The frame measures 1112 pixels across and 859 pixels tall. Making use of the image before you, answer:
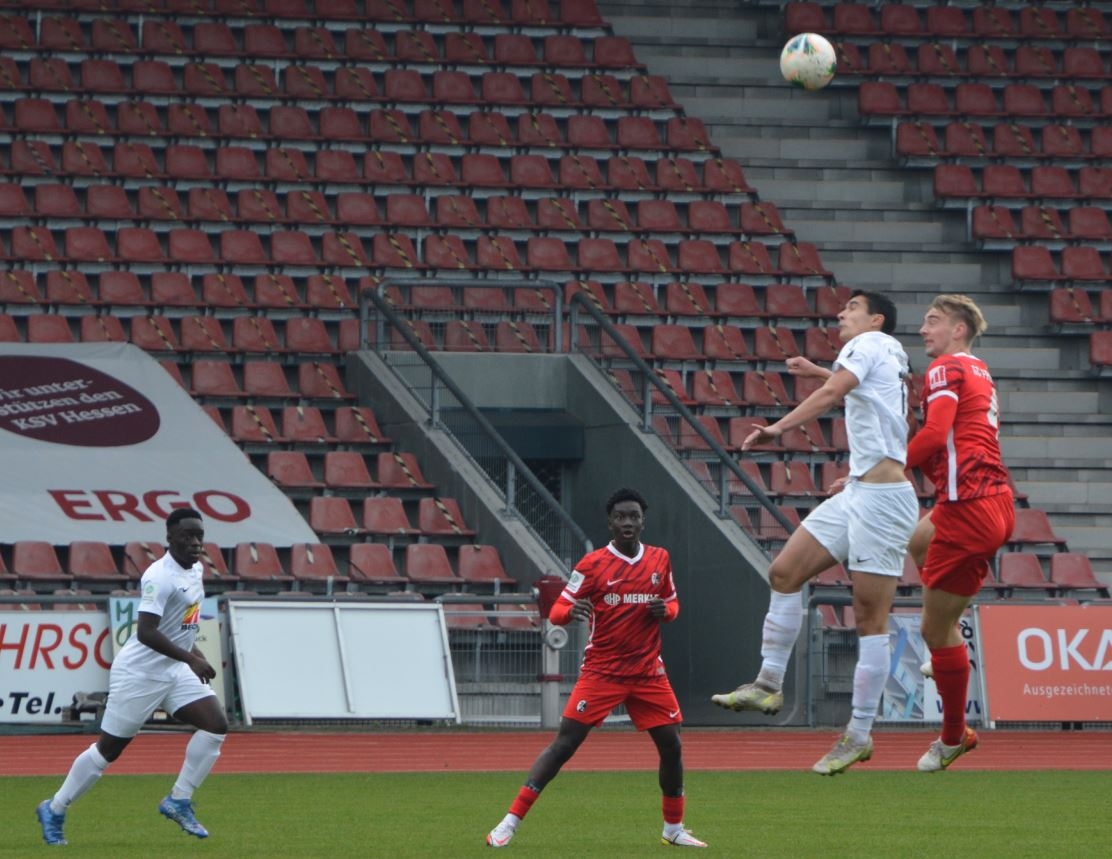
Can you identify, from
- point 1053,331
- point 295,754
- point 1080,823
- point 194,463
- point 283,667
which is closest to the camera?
point 1080,823

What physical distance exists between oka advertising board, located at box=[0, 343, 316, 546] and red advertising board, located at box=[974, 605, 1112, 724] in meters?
6.54

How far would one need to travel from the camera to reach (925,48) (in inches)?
1137

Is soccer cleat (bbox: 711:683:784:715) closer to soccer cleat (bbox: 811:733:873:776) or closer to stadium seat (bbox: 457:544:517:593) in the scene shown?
soccer cleat (bbox: 811:733:873:776)

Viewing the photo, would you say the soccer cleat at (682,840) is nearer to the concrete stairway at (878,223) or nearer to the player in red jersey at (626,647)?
the player in red jersey at (626,647)

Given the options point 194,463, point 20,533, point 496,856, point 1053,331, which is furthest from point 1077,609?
point 496,856

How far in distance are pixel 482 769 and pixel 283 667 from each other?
347cm

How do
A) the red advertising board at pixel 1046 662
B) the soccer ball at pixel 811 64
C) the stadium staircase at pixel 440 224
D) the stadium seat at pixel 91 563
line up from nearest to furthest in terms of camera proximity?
the stadium seat at pixel 91 563
the red advertising board at pixel 1046 662
the soccer ball at pixel 811 64
the stadium staircase at pixel 440 224

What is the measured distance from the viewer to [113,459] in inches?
822

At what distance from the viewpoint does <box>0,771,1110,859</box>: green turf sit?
9.73 meters

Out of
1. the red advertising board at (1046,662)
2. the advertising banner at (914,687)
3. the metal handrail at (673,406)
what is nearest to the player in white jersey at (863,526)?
the advertising banner at (914,687)

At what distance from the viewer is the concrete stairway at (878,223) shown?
24.0 m

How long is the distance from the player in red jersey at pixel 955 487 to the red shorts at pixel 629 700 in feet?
4.05

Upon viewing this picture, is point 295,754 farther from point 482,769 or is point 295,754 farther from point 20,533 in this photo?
point 20,533

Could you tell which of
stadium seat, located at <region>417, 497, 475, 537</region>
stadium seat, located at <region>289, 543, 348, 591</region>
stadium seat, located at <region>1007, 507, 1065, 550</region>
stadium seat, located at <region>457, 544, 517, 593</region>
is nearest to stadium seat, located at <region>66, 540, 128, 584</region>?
stadium seat, located at <region>289, 543, 348, 591</region>
